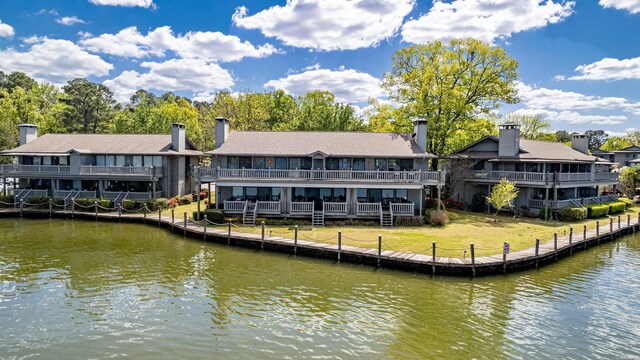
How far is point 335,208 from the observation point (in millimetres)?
30469

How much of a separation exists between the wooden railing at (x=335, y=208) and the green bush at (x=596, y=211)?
79.1 feet

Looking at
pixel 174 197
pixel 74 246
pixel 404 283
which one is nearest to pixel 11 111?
pixel 174 197

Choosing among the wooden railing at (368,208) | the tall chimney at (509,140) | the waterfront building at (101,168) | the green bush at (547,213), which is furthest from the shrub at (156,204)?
the green bush at (547,213)

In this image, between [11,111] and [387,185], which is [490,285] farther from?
[11,111]

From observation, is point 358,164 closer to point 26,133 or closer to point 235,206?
point 235,206

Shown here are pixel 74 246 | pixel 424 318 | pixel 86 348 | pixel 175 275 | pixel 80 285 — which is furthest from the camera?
pixel 74 246

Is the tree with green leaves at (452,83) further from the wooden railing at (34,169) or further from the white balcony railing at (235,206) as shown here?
the wooden railing at (34,169)

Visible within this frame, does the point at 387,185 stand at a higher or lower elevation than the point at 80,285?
higher

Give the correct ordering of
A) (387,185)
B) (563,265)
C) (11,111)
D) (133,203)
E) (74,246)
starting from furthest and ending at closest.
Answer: (11,111)
(133,203)
(387,185)
(74,246)
(563,265)

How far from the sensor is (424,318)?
14859 mm

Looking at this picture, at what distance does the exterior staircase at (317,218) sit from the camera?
1168 inches

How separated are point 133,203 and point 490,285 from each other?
30.1 meters

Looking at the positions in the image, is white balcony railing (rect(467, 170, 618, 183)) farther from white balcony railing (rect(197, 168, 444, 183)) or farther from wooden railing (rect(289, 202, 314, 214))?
wooden railing (rect(289, 202, 314, 214))

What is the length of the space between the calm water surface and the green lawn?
9.43 feet
